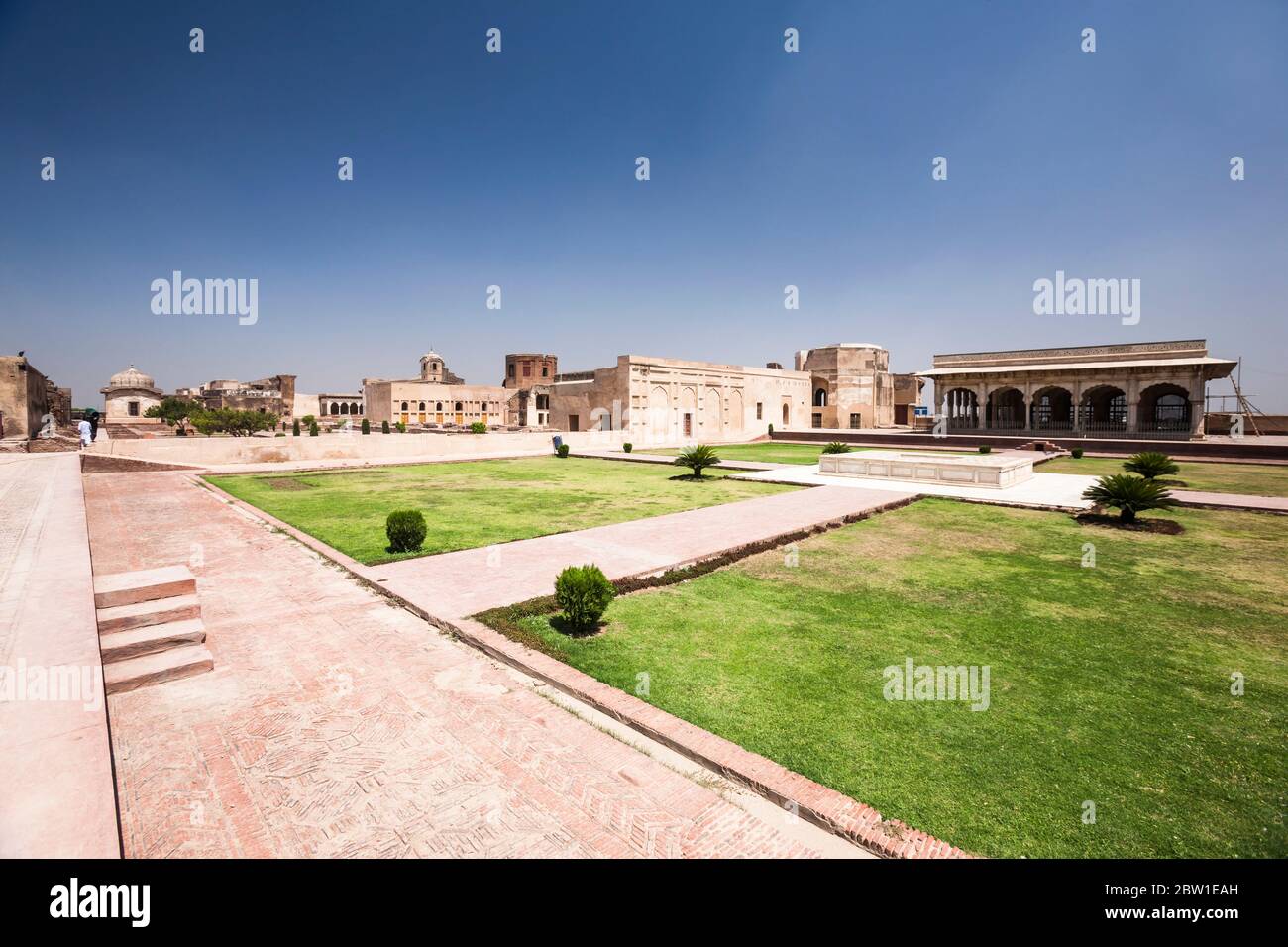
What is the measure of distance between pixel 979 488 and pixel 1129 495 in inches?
184

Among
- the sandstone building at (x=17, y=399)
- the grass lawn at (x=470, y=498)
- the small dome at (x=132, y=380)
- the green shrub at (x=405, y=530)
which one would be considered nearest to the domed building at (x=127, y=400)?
the small dome at (x=132, y=380)

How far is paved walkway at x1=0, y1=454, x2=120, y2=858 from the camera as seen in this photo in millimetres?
2328

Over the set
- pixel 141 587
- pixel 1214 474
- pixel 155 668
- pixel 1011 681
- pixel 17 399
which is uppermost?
pixel 17 399

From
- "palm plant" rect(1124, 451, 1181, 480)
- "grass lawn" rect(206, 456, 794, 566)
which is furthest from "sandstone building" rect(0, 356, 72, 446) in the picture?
"palm plant" rect(1124, 451, 1181, 480)

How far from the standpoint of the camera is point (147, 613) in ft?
16.0

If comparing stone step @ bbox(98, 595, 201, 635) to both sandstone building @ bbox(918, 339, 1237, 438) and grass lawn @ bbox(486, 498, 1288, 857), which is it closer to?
grass lawn @ bbox(486, 498, 1288, 857)

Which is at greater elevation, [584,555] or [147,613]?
[147,613]

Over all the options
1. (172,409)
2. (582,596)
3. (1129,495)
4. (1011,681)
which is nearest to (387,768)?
(582,596)

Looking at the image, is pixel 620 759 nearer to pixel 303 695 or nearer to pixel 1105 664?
pixel 303 695

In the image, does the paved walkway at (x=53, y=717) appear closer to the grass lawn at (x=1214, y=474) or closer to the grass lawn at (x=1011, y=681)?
the grass lawn at (x=1011, y=681)

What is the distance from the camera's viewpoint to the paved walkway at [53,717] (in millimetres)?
2328

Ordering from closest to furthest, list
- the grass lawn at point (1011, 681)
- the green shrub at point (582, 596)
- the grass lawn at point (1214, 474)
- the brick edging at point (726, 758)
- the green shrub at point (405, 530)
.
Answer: the brick edging at point (726, 758), the grass lawn at point (1011, 681), the green shrub at point (582, 596), the green shrub at point (405, 530), the grass lawn at point (1214, 474)

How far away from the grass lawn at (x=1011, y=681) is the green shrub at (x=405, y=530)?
11.1 feet

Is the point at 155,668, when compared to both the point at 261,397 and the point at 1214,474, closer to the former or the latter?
the point at 1214,474
